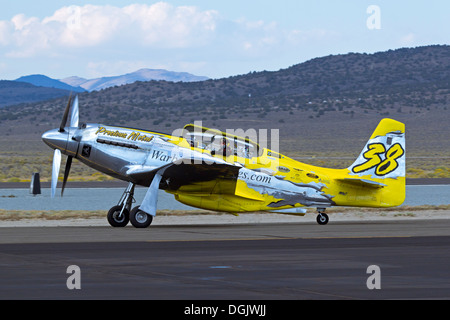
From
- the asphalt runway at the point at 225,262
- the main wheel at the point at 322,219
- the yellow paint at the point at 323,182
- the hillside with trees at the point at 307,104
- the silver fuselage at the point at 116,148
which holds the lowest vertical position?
the asphalt runway at the point at 225,262

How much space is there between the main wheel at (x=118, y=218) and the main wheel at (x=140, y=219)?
A: 26.0 inches

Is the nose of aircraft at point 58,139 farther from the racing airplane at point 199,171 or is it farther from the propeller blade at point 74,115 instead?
the propeller blade at point 74,115

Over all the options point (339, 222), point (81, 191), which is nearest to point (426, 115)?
point (81, 191)

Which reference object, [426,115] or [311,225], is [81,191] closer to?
[311,225]

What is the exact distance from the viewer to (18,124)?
143625mm

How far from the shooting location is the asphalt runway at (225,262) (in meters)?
13.0

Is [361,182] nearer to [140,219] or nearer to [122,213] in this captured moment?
[140,219]

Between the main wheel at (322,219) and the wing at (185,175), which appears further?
the main wheel at (322,219)

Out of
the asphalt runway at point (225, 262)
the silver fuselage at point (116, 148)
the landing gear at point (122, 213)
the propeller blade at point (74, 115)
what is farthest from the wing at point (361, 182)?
the propeller blade at point (74, 115)

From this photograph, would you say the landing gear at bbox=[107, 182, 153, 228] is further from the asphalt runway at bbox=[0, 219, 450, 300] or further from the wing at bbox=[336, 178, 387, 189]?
the wing at bbox=[336, 178, 387, 189]

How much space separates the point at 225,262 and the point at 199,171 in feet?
28.4

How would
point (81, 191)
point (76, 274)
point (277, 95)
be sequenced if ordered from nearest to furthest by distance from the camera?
point (76, 274) → point (81, 191) → point (277, 95)

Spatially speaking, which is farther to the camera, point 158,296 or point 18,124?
point 18,124
